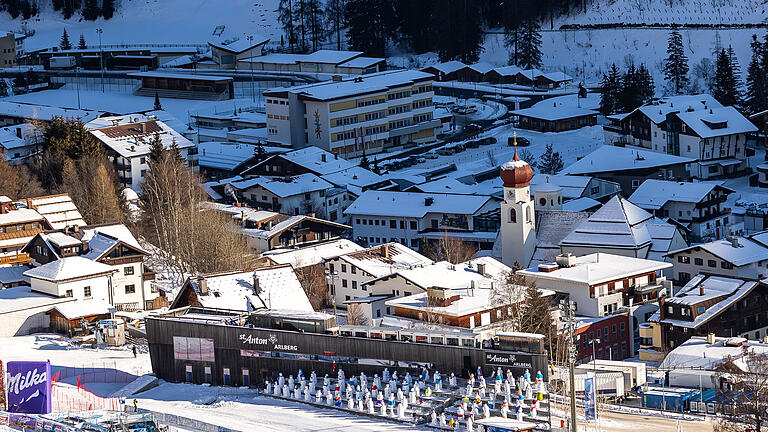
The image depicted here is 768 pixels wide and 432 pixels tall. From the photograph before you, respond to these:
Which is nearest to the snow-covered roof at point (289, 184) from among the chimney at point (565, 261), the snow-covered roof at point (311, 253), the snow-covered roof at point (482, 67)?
the snow-covered roof at point (311, 253)

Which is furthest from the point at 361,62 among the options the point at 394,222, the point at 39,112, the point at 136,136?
the point at 394,222

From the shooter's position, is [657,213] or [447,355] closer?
[447,355]

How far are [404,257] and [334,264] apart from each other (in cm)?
300

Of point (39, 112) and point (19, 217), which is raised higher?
point (39, 112)

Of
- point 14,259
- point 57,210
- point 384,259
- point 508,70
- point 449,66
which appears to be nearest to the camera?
point 384,259

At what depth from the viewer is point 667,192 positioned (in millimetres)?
78188

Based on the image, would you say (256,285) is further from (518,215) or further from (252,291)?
(518,215)

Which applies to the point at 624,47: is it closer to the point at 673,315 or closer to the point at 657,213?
the point at 657,213

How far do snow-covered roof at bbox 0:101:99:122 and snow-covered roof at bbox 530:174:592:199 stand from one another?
118ft

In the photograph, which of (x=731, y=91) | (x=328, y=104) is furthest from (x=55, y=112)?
(x=731, y=91)

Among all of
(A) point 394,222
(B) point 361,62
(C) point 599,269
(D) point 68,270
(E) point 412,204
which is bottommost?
(A) point 394,222

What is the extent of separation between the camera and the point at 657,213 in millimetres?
77188

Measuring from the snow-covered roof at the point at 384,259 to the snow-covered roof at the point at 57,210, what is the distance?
12.4 metres

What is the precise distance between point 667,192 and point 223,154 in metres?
30.4
